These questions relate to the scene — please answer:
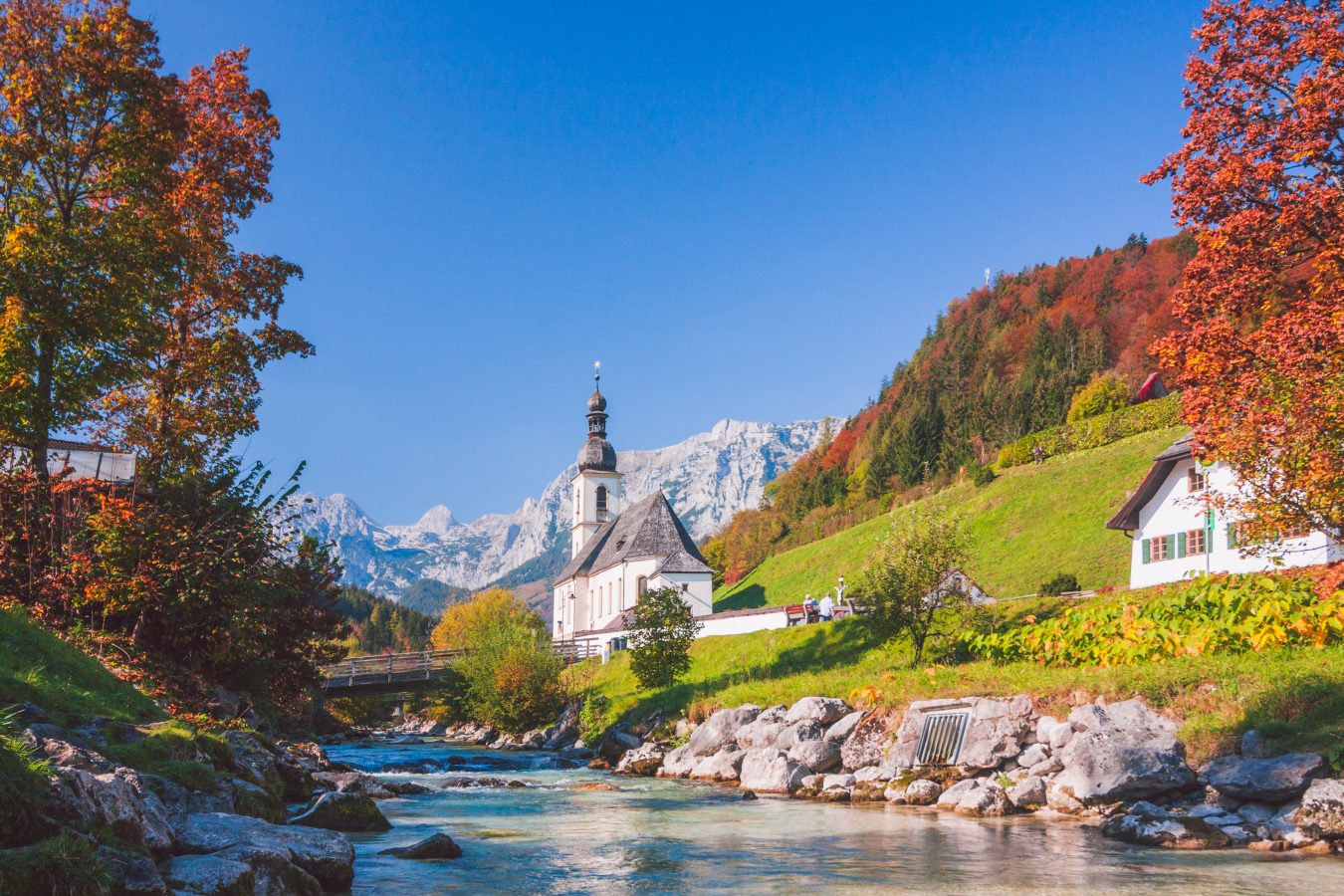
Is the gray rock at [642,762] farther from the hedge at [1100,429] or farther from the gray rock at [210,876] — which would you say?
the hedge at [1100,429]

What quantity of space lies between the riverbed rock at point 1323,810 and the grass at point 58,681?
15.5 meters

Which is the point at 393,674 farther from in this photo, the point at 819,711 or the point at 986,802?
the point at 986,802

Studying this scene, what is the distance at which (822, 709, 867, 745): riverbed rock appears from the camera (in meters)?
23.0

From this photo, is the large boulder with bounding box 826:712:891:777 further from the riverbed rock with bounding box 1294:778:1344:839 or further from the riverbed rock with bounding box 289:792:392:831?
the riverbed rock with bounding box 289:792:392:831

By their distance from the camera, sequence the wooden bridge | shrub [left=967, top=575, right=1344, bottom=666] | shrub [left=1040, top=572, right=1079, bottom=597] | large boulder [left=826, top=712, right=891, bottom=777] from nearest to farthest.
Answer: shrub [left=967, top=575, right=1344, bottom=666] < large boulder [left=826, top=712, right=891, bottom=777] < shrub [left=1040, top=572, right=1079, bottom=597] < the wooden bridge

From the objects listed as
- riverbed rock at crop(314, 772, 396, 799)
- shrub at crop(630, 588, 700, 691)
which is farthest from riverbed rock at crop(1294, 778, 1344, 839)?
shrub at crop(630, 588, 700, 691)

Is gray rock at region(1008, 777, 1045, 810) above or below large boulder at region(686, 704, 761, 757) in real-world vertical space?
above

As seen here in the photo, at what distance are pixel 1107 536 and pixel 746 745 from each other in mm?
27476

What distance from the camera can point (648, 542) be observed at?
246 ft

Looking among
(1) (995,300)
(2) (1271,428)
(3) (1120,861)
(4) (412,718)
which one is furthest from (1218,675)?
(1) (995,300)

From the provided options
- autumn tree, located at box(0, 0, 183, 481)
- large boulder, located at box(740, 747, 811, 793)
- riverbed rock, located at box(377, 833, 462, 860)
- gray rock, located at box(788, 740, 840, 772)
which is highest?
autumn tree, located at box(0, 0, 183, 481)

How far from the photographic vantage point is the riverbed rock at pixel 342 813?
1463cm

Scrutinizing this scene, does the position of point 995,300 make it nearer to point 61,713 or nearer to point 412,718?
point 412,718

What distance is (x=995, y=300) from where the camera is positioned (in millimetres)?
121062
